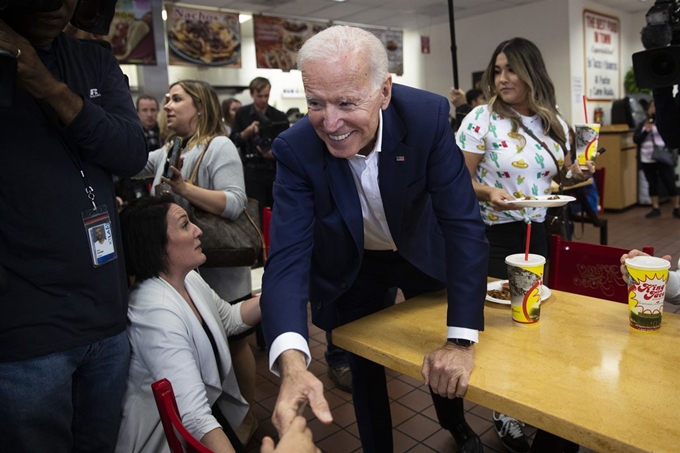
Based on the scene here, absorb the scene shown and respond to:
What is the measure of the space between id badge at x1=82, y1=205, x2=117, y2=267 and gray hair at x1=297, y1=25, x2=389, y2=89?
0.62 metres

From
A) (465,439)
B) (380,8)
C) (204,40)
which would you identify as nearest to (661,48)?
(465,439)

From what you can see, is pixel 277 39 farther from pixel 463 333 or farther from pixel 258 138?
pixel 463 333

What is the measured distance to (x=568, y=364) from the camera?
1219mm

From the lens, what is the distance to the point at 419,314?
1.61 m

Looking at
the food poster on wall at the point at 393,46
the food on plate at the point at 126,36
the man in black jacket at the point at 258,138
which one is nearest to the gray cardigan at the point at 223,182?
the man in black jacket at the point at 258,138

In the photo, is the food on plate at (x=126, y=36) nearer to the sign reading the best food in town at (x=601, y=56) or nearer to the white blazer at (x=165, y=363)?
the white blazer at (x=165, y=363)

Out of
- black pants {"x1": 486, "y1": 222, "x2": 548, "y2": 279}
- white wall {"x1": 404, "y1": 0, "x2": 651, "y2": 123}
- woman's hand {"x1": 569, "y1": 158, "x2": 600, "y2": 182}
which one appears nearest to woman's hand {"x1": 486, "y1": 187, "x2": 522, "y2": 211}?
black pants {"x1": 486, "y1": 222, "x2": 548, "y2": 279}

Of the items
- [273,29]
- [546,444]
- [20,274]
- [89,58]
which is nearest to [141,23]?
[273,29]

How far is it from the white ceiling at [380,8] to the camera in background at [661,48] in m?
6.17

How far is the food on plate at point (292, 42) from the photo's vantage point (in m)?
7.89

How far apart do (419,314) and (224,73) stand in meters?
8.12

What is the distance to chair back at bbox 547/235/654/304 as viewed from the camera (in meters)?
1.88

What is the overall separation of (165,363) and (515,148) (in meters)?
1.61

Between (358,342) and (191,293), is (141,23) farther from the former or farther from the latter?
(358,342)
